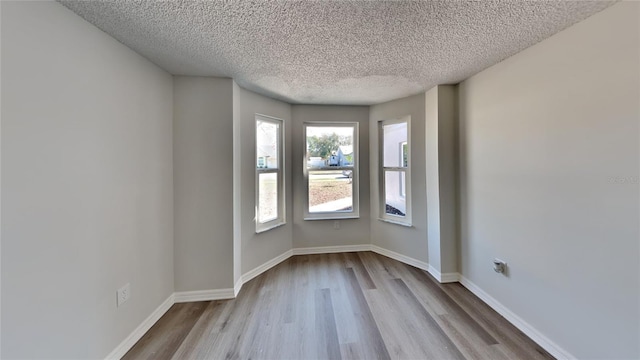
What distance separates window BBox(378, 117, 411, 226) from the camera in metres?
3.26

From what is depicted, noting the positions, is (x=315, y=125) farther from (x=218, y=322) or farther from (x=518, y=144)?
(x=218, y=322)

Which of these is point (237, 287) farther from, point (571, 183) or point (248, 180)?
point (571, 183)

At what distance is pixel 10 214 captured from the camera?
1.06 meters

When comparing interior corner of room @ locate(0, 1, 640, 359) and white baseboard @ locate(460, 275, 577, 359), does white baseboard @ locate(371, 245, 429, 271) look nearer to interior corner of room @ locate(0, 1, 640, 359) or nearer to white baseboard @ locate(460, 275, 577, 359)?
interior corner of room @ locate(0, 1, 640, 359)

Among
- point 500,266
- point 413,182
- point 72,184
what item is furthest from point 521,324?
point 72,184

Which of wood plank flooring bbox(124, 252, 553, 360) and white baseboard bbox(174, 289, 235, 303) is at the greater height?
white baseboard bbox(174, 289, 235, 303)

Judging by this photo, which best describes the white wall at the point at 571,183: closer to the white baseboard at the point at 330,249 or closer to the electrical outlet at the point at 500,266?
the electrical outlet at the point at 500,266

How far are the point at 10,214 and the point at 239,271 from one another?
6.03 ft

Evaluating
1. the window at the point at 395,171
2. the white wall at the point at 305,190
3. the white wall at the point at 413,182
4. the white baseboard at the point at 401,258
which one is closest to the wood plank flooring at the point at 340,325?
the white baseboard at the point at 401,258

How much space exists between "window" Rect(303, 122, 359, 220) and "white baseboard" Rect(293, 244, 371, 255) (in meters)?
0.46

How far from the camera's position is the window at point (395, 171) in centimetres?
326

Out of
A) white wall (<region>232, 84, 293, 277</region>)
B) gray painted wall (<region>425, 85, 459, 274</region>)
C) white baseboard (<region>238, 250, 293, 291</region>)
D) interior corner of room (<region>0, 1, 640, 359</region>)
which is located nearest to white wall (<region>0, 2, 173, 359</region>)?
interior corner of room (<region>0, 1, 640, 359</region>)

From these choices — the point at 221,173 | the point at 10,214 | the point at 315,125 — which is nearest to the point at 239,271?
the point at 221,173

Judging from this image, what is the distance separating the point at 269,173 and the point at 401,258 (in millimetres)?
2176
